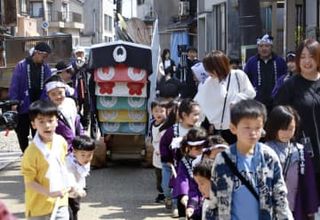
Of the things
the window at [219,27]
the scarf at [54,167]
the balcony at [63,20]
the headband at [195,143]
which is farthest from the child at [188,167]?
the balcony at [63,20]

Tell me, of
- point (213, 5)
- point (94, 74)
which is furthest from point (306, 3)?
point (213, 5)

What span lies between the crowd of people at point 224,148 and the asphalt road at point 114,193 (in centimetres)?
32

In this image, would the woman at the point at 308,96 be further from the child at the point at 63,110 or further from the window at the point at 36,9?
the window at the point at 36,9

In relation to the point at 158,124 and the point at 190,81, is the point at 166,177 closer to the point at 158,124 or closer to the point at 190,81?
the point at 158,124

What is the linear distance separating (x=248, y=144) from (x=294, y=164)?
1028 millimetres

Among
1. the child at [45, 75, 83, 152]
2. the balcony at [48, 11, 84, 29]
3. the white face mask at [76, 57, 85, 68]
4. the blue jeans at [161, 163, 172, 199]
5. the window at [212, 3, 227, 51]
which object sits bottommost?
the blue jeans at [161, 163, 172, 199]

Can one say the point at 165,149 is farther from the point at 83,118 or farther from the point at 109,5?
the point at 109,5

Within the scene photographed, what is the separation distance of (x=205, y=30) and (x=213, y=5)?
197cm

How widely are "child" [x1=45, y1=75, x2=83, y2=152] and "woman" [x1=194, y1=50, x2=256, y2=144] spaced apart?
4.14 ft

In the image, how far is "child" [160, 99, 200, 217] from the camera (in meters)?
5.84

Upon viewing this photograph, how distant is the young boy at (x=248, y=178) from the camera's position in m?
3.47

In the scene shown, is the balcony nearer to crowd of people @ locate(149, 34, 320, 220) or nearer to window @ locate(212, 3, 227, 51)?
window @ locate(212, 3, 227, 51)

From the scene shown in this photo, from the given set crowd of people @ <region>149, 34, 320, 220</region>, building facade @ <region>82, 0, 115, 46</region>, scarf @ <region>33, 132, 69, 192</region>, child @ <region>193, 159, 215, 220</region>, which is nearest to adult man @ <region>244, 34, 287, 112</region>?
crowd of people @ <region>149, 34, 320, 220</region>

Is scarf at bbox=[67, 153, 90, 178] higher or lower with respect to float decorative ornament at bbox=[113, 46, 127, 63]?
lower
